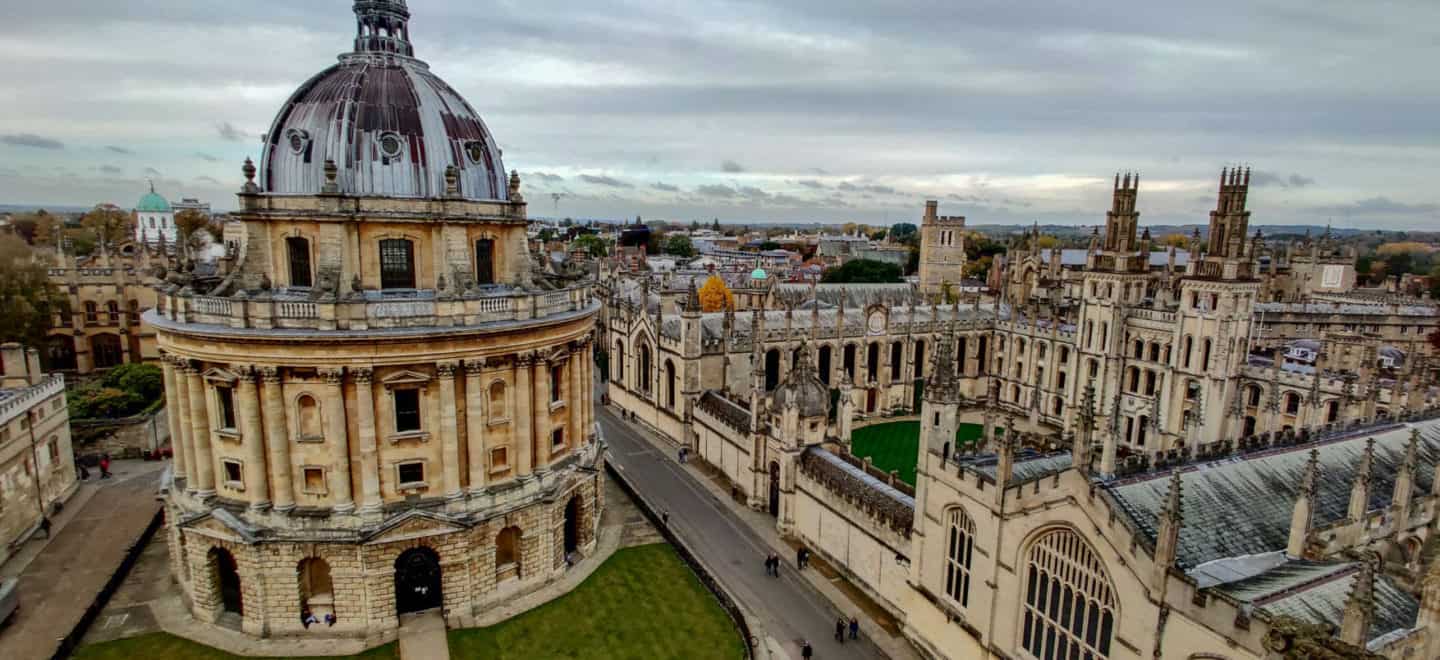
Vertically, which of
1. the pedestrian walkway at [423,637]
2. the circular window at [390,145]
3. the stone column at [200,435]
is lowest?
the pedestrian walkway at [423,637]

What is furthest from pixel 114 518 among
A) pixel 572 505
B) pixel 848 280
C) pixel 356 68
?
pixel 848 280

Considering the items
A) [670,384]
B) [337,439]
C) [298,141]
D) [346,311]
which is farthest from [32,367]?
[670,384]

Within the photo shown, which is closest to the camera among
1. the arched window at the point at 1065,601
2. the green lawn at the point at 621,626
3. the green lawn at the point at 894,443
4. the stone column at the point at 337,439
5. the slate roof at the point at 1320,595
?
the slate roof at the point at 1320,595

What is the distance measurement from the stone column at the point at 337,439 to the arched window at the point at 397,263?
162 inches

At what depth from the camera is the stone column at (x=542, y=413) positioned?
2917cm

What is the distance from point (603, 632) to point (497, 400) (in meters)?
9.62

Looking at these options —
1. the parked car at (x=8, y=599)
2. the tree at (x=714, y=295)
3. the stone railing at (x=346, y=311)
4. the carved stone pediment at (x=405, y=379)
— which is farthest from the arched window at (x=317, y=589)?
the tree at (x=714, y=295)

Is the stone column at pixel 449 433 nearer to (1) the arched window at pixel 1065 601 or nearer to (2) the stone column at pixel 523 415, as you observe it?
(2) the stone column at pixel 523 415

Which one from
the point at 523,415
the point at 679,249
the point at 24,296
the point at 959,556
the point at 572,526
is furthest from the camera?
the point at 679,249

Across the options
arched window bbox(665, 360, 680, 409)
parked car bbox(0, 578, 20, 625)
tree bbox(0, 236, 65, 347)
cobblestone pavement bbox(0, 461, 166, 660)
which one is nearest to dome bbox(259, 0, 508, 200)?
parked car bbox(0, 578, 20, 625)

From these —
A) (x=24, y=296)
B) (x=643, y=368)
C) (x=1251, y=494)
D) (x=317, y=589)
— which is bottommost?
(x=317, y=589)

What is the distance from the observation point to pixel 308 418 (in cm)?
2612

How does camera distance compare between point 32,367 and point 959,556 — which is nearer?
point 959,556

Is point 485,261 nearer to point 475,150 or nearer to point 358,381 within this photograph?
point 475,150
